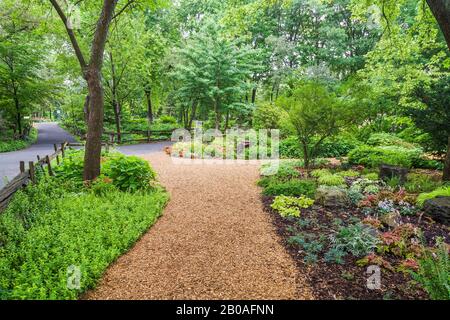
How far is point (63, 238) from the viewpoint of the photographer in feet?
14.8

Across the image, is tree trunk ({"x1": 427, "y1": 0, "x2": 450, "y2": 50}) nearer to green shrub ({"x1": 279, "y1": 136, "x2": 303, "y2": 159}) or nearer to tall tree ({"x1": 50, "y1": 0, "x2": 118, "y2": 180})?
tall tree ({"x1": 50, "y1": 0, "x2": 118, "y2": 180})

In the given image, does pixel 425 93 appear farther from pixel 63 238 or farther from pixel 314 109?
pixel 63 238

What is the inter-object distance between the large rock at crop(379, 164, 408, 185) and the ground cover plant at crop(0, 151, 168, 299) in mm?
6628

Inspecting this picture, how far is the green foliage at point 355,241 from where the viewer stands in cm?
448

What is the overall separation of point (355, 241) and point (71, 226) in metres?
4.90

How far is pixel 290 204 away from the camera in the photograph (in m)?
6.84

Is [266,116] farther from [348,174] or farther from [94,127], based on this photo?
[94,127]

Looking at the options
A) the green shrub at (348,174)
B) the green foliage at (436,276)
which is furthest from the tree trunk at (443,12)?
the green shrub at (348,174)

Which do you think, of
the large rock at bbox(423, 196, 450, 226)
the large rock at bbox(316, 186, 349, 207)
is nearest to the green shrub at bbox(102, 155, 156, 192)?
the large rock at bbox(316, 186, 349, 207)

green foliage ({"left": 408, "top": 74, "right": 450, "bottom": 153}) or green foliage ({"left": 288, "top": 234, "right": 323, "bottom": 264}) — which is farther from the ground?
green foliage ({"left": 408, "top": 74, "right": 450, "bottom": 153})

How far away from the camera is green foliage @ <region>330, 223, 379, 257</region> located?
14.7 ft

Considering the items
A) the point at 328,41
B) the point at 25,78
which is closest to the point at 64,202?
the point at 25,78
